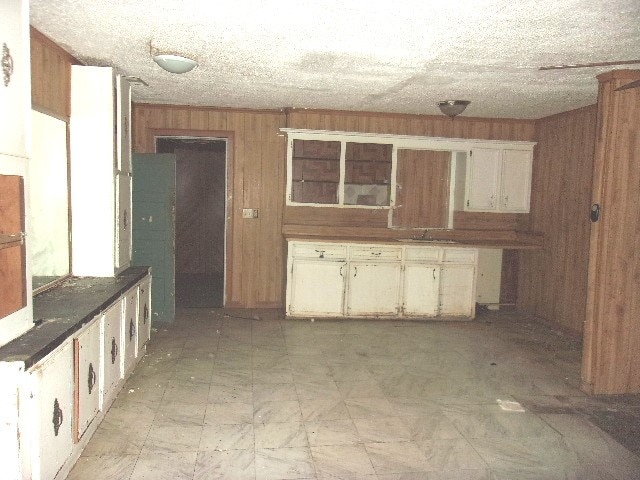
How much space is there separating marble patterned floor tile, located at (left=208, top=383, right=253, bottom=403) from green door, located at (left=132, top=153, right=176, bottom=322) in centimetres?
200

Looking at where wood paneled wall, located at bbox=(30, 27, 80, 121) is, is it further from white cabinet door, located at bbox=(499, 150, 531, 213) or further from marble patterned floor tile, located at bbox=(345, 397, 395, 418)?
white cabinet door, located at bbox=(499, 150, 531, 213)

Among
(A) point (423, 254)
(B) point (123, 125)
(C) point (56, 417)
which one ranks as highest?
(B) point (123, 125)

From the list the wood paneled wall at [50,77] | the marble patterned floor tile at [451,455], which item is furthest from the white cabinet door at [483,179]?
the wood paneled wall at [50,77]

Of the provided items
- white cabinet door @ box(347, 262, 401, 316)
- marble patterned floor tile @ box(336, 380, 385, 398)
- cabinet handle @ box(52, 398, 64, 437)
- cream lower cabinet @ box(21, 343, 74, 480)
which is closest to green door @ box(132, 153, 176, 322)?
white cabinet door @ box(347, 262, 401, 316)

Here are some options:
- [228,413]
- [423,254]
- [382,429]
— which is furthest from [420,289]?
[228,413]

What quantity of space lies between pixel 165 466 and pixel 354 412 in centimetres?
136

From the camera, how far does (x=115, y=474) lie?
8.54 ft

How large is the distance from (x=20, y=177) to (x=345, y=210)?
454 cm

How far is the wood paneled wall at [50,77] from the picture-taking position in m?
3.30

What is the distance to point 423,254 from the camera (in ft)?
19.5

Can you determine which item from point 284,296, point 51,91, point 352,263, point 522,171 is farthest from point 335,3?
point 522,171

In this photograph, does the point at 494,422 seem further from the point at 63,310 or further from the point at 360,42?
the point at 63,310

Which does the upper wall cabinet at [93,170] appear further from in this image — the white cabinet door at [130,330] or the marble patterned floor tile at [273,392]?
the marble patterned floor tile at [273,392]

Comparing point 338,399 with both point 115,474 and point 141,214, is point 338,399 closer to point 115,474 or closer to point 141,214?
point 115,474
